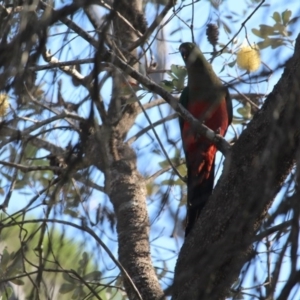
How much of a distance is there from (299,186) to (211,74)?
3.10 metres

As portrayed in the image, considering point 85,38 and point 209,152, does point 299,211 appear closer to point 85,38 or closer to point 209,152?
point 85,38

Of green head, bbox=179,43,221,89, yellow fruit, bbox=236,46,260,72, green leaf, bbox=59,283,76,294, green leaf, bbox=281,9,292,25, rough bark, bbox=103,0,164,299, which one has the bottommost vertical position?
green leaf, bbox=59,283,76,294

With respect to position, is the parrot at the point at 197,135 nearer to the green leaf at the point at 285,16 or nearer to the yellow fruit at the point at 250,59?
the yellow fruit at the point at 250,59

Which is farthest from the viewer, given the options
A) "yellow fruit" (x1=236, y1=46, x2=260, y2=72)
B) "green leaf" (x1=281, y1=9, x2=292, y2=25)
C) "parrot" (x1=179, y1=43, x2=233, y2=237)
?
"green leaf" (x1=281, y1=9, x2=292, y2=25)

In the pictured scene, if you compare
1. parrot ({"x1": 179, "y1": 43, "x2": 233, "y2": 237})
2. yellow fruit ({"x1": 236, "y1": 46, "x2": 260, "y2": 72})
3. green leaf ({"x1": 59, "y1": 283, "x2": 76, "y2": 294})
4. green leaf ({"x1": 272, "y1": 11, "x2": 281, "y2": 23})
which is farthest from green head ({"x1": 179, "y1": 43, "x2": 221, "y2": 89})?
green leaf ({"x1": 59, "y1": 283, "x2": 76, "y2": 294})

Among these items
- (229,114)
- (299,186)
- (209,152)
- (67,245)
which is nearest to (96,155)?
(67,245)

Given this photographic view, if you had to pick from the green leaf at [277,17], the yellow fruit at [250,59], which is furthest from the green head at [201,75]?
the yellow fruit at [250,59]

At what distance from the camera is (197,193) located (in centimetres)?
350

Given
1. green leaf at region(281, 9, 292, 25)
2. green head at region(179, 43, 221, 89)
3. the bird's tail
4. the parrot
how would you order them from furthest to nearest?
green head at region(179, 43, 221, 89)
green leaf at region(281, 9, 292, 25)
the parrot
the bird's tail

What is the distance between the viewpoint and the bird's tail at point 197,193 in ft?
9.89

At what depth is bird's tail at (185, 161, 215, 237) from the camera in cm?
301

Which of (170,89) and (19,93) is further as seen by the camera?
(170,89)

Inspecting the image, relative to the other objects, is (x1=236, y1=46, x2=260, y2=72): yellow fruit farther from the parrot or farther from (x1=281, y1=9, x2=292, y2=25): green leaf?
(x1=281, y1=9, x2=292, y2=25): green leaf

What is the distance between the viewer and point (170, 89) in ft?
9.81
